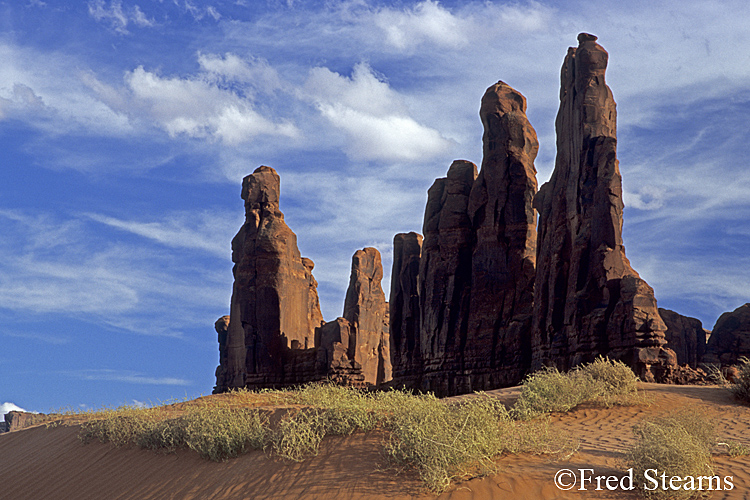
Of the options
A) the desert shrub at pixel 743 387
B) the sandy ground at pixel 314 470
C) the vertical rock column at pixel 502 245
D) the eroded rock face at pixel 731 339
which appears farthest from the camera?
the eroded rock face at pixel 731 339

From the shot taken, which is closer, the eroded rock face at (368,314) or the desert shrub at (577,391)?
the desert shrub at (577,391)

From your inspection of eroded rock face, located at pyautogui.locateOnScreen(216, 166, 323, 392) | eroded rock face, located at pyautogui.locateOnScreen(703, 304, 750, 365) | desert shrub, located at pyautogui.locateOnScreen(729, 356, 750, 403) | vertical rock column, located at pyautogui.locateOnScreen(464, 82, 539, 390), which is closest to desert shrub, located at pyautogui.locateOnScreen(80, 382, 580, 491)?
desert shrub, located at pyautogui.locateOnScreen(729, 356, 750, 403)

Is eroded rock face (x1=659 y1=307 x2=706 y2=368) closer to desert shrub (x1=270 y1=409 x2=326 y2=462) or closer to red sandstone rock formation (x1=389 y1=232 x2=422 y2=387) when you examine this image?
red sandstone rock formation (x1=389 y1=232 x2=422 y2=387)

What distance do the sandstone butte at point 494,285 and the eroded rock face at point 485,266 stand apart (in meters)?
0.07

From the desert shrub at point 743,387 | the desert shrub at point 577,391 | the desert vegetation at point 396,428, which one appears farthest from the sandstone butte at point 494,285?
the desert vegetation at point 396,428

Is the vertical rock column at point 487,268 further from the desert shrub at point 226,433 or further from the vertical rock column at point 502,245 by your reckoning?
the desert shrub at point 226,433

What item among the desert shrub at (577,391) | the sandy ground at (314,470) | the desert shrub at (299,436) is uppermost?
the desert shrub at (577,391)

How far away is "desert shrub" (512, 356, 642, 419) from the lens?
16.1 m

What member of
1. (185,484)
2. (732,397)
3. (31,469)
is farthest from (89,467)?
(732,397)

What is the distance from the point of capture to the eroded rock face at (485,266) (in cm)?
3338

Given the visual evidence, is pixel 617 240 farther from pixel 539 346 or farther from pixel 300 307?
pixel 300 307

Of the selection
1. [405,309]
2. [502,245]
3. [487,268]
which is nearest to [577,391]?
[487,268]

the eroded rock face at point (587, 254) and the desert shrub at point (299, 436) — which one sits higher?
the eroded rock face at point (587, 254)

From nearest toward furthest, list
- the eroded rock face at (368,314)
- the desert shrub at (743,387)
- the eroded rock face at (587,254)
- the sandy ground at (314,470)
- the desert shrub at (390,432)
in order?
the sandy ground at (314,470), the desert shrub at (390,432), the desert shrub at (743,387), the eroded rock face at (587,254), the eroded rock face at (368,314)
